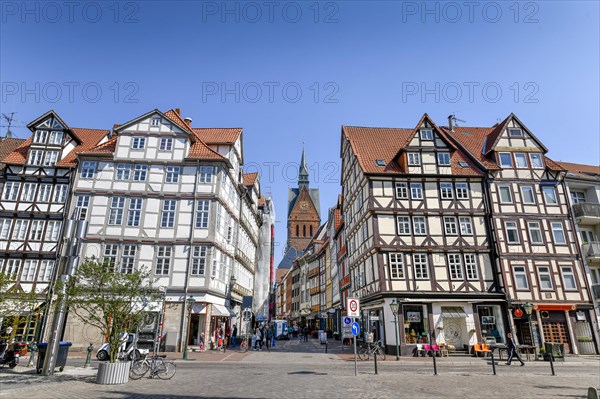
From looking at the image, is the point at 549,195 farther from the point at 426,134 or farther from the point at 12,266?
the point at 12,266

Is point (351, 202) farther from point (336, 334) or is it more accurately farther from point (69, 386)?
point (69, 386)

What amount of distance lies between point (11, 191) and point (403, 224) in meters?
27.8

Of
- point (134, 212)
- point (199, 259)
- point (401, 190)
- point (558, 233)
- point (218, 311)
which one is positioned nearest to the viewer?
point (199, 259)

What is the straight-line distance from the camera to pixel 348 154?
34000mm

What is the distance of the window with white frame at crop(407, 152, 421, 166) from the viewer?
89.8 ft

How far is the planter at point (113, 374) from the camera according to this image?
38.4 feet

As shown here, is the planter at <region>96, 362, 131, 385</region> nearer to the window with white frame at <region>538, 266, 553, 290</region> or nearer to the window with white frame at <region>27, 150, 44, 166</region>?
the window with white frame at <region>27, 150, 44, 166</region>

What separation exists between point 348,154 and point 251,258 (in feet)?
54.2

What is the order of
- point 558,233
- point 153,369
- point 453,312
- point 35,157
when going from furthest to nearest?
point 35,157 < point 558,233 < point 453,312 < point 153,369

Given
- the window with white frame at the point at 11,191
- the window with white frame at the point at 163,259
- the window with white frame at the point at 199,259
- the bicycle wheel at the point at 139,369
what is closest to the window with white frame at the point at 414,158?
the window with white frame at the point at 199,259

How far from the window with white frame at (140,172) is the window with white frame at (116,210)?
1.77 meters

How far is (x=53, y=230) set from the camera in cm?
2680

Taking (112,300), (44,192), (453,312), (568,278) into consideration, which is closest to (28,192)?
(44,192)

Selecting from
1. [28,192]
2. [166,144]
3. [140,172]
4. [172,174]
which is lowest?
[28,192]
